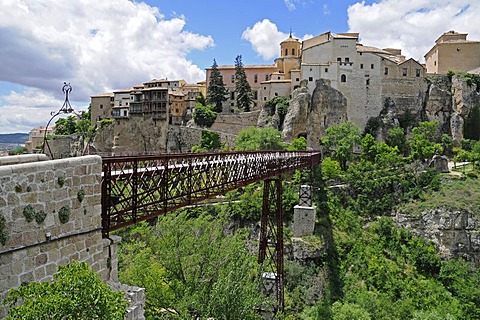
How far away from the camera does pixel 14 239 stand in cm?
583

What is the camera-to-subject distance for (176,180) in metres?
11.4

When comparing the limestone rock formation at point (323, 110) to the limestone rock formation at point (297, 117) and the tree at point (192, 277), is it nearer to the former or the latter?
the limestone rock formation at point (297, 117)

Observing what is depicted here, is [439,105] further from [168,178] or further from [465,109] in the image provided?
[168,178]

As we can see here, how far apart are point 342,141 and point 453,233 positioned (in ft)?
47.5

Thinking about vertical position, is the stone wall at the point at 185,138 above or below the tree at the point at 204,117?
below

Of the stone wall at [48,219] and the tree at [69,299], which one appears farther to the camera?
the stone wall at [48,219]

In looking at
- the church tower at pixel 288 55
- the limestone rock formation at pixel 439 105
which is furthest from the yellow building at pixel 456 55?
the church tower at pixel 288 55

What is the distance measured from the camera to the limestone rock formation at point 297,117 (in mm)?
47844

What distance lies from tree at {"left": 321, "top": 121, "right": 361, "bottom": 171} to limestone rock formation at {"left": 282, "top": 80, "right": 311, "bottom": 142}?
10.7ft

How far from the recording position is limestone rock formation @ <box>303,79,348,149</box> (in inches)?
1907

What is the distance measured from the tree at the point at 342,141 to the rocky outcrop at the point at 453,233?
11202 mm

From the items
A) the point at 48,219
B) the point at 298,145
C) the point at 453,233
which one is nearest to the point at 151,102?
the point at 298,145

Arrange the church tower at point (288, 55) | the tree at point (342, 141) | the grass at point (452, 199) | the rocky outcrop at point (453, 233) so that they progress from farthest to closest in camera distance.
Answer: the church tower at point (288, 55) → the tree at point (342, 141) → the grass at point (452, 199) → the rocky outcrop at point (453, 233)

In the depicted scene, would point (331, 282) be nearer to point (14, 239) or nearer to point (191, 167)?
point (191, 167)
